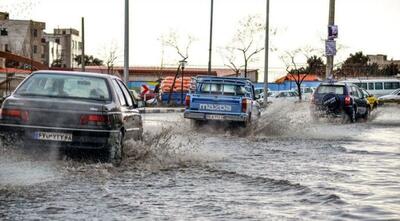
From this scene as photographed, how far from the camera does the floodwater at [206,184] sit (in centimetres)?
696

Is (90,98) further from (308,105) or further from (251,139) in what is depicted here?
(308,105)

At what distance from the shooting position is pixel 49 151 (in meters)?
9.66

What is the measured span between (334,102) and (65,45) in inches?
4265

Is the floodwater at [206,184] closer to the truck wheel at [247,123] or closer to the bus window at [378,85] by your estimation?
the truck wheel at [247,123]

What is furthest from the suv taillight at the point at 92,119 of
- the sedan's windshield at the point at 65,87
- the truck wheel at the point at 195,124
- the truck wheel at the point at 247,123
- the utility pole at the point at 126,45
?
the utility pole at the point at 126,45

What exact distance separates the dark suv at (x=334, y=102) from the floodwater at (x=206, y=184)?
10.1 meters

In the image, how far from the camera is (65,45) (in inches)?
5084

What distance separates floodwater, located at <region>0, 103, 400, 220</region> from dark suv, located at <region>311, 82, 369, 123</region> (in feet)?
33.2

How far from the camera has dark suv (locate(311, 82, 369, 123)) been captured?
25.4 m

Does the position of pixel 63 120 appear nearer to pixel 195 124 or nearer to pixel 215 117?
pixel 215 117

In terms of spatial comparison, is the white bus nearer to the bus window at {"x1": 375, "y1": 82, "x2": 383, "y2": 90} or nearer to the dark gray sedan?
the bus window at {"x1": 375, "y1": 82, "x2": 383, "y2": 90}

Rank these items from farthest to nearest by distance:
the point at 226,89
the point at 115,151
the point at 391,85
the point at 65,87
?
the point at 391,85
the point at 226,89
the point at 65,87
the point at 115,151

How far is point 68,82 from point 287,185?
139 inches

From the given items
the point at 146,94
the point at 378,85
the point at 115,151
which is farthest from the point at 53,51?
the point at 115,151
